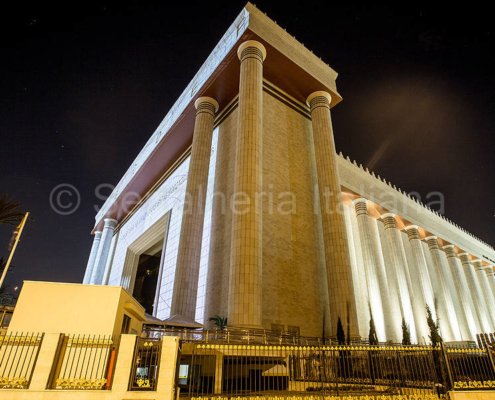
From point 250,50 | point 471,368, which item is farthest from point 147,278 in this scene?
point 471,368

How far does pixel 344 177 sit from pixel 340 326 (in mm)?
17213

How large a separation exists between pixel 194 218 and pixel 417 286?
87.8ft

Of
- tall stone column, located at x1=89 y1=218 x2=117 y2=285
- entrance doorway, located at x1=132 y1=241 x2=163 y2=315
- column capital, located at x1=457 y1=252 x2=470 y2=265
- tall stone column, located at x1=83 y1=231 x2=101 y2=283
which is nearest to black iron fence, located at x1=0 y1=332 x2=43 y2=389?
entrance doorway, located at x1=132 y1=241 x2=163 y2=315

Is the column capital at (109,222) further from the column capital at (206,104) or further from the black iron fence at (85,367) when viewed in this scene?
the black iron fence at (85,367)

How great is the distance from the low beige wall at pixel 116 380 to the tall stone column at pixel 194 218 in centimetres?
1127

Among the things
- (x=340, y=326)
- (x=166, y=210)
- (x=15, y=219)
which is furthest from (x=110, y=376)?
(x=166, y=210)

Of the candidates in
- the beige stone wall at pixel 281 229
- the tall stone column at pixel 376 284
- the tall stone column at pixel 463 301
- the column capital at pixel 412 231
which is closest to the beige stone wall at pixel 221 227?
the beige stone wall at pixel 281 229

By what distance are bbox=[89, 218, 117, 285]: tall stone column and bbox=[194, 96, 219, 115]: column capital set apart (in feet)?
94.4

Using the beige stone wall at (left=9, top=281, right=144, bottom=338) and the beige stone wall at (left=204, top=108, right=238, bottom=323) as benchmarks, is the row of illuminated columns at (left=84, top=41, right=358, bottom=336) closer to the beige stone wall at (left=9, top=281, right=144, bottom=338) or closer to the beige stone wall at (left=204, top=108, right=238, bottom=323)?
the beige stone wall at (left=204, top=108, right=238, bottom=323)

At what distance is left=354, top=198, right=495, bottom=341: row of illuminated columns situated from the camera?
28188mm

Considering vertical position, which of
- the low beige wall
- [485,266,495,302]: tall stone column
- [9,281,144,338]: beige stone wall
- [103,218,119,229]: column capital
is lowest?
the low beige wall

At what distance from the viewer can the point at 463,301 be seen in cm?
4031

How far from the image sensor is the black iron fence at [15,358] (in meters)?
6.60

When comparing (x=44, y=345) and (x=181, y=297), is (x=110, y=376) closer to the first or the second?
(x=44, y=345)
